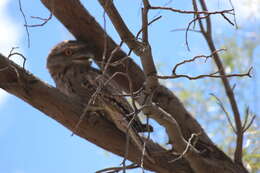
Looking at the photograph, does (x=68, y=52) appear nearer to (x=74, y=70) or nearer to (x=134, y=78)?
(x=74, y=70)

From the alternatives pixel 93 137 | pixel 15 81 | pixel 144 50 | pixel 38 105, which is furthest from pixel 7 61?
pixel 144 50

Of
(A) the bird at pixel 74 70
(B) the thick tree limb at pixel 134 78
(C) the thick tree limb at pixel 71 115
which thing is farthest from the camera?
(A) the bird at pixel 74 70

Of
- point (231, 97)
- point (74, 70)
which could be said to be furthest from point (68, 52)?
point (231, 97)

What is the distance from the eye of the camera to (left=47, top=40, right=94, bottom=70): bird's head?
4455 mm

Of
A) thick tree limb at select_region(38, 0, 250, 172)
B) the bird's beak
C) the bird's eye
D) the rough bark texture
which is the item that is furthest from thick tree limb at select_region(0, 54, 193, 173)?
the bird's eye

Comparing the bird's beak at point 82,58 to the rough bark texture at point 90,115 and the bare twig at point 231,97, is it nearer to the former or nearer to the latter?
the rough bark texture at point 90,115

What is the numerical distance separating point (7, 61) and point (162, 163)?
4.21ft

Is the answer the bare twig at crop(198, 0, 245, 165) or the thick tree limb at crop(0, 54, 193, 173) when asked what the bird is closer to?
the thick tree limb at crop(0, 54, 193, 173)

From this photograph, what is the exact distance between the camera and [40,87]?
332 centimetres

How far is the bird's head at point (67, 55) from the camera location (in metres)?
4.46

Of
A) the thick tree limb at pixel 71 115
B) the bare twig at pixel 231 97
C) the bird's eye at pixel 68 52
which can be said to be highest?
the bird's eye at pixel 68 52

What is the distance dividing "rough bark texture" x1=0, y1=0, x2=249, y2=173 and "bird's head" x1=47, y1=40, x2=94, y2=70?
226mm

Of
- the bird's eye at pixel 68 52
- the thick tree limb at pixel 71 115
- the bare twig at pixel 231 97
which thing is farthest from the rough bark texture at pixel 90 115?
the bird's eye at pixel 68 52

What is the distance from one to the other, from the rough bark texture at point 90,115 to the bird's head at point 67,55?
0.74 feet
